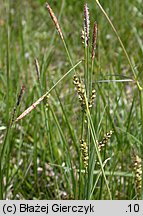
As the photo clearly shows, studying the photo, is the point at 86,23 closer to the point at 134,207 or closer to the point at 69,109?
the point at 134,207

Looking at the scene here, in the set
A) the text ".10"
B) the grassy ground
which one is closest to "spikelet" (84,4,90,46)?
the grassy ground

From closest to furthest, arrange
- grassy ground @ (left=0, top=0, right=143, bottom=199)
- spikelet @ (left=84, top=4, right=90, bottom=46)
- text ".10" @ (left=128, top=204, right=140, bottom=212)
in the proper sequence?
spikelet @ (left=84, top=4, right=90, bottom=46) < text ".10" @ (left=128, top=204, right=140, bottom=212) < grassy ground @ (left=0, top=0, right=143, bottom=199)

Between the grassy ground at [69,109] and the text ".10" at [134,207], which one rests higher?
the grassy ground at [69,109]

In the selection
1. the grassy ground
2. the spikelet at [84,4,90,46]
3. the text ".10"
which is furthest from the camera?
the grassy ground

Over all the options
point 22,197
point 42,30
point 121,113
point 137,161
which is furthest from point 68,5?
point 137,161

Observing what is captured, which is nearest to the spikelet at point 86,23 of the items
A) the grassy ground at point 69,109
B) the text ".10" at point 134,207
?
the grassy ground at point 69,109

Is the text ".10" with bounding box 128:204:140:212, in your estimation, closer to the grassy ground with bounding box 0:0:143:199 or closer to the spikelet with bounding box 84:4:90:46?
the grassy ground with bounding box 0:0:143:199

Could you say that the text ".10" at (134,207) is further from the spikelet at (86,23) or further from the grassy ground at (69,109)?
the spikelet at (86,23)

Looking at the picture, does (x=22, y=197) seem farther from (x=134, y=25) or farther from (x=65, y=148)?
(x=134, y=25)
